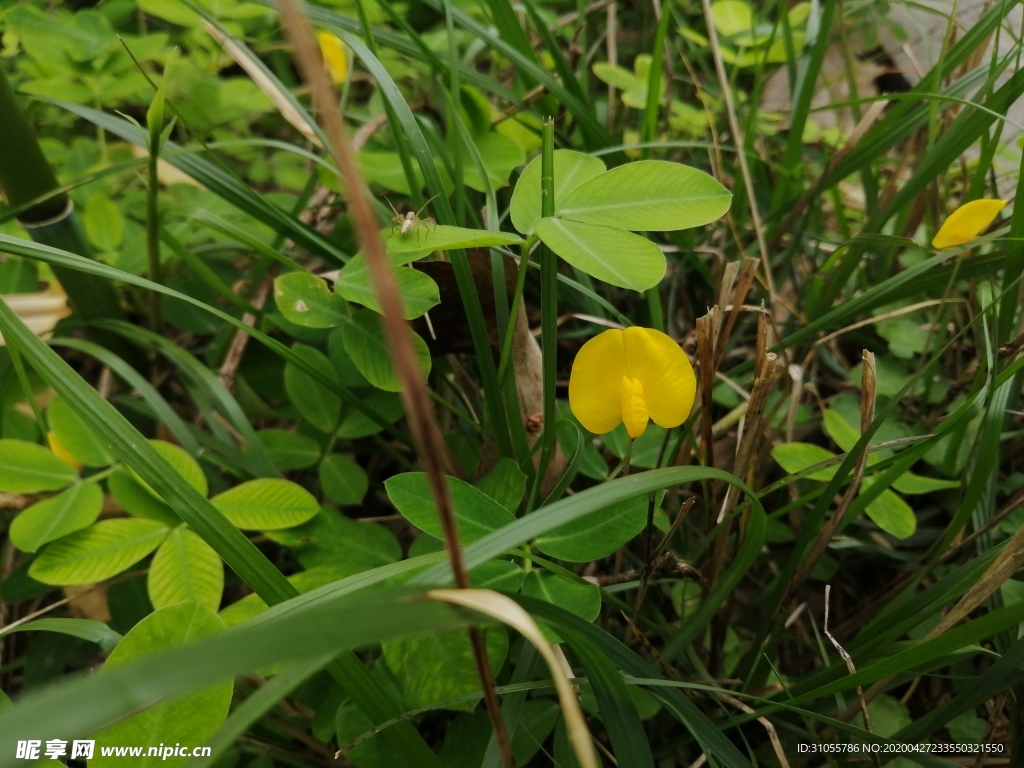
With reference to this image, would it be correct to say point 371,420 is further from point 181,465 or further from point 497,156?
point 497,156

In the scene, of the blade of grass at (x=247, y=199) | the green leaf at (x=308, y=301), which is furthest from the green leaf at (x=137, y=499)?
the blade of grass at (x=247, y=199)

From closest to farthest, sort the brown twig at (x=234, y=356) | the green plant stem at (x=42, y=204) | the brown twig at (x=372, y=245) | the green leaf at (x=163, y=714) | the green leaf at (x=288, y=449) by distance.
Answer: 1. the brown twig at (x=372, y=245)
2. the green leaf at (x=163, y=714)
3. the green plant stem at (x=42, y=204)
4. the green leaf at (x=288, y=449)
5. the brown twig at (x=234, y=356)

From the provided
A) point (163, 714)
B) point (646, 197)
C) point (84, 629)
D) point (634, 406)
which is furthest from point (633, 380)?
point (84, 629)

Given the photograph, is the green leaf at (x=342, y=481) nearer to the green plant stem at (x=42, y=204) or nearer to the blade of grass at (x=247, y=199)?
the blade of grass at (x=247, y=199)

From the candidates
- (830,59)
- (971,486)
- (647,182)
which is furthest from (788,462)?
(830,59)

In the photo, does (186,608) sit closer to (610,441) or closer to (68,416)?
(68,416)

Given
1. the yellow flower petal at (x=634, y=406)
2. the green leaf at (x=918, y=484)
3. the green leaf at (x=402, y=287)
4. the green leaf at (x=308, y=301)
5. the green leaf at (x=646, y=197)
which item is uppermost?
the green leaf at (x=646, y=197)

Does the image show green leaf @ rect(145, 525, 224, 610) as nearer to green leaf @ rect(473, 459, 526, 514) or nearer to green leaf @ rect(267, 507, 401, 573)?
green leaf @ rect(267, 507, 401, 573)
